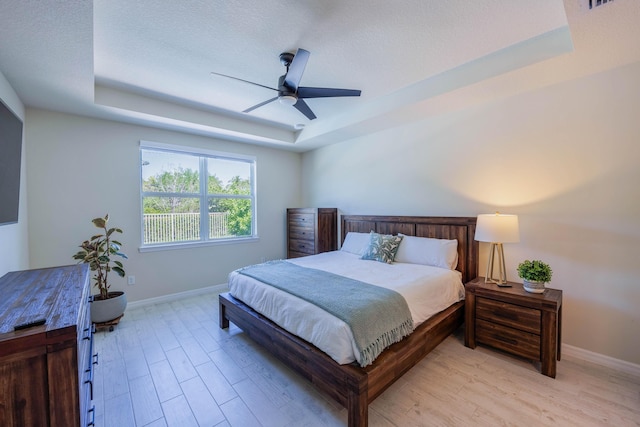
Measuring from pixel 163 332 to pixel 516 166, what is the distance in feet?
13.8

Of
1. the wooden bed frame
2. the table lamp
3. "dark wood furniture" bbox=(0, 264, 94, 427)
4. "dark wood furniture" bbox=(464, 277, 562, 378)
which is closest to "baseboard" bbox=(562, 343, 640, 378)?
"dark wood furniture" bbox=(464, 277, 562, 378)

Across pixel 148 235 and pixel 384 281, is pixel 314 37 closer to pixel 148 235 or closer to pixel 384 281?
pixel 384 281

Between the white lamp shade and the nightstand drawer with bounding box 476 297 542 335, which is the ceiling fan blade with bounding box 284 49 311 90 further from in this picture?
the nightstand drawer with bounding box 476 297 542 335

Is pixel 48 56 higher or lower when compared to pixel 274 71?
lower

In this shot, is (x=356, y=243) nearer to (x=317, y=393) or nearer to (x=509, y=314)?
(x=509, y=314)

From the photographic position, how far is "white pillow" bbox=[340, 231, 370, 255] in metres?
3.77

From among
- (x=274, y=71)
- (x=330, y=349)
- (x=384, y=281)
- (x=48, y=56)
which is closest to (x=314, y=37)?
(x=274, y=71)

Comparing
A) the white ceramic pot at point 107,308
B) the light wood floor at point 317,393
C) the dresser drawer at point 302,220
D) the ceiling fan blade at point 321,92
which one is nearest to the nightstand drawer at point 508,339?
the light wood floor at point 317,393

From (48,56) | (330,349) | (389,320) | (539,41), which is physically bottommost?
(330,349)

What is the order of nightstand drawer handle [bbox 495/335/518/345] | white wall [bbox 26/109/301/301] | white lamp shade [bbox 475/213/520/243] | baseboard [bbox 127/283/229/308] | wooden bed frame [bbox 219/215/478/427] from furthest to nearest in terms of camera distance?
baseboard [bbox 127/283/229/308] < white wall [bbox 26/109/301/301] < white lamp shade [bbox 475/213/520/243] < nightstand drawer handle [bbox 495/335/518/345] < wooden bed frame [bbox 219/215/478/427]

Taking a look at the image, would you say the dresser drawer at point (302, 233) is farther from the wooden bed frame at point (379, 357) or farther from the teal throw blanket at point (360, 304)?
the teal throw blanket at point (360, 304)

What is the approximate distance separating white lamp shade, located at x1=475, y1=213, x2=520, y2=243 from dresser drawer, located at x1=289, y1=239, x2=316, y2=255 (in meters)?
2.65

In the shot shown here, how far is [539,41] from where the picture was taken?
2053 mm

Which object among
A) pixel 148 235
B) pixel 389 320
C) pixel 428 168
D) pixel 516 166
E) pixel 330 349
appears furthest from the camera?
pixel 148 235
